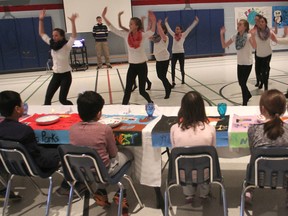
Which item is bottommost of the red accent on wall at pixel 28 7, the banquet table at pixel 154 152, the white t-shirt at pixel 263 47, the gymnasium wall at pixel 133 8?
the banquet table at pixel 154 152

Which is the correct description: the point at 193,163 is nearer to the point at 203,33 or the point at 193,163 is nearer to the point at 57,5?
the point at 57,5

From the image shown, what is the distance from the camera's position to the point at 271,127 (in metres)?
2.33

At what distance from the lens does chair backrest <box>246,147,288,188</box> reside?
218 centimetres

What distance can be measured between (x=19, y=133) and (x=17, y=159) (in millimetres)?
214

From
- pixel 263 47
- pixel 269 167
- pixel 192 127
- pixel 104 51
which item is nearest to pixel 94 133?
pixel 192 127

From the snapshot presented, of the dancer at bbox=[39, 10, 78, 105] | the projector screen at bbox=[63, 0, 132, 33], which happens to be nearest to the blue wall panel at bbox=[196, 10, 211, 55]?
the projector screen at bbox=[63, 0, 132, 33]

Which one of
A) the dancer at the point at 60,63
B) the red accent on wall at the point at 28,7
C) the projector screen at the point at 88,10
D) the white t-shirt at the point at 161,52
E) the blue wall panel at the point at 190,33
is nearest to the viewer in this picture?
the dancer at the point at 60,63

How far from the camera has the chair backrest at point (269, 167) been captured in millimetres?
2184

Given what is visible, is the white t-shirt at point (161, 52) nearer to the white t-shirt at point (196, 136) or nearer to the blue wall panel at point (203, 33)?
the white t-shirt at point (196, 136)

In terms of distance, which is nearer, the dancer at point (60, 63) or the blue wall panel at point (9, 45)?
the dancer at point (60, 63)

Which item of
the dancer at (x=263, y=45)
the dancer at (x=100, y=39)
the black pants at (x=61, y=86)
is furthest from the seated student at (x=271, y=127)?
the dancer at (x=100, y=39)

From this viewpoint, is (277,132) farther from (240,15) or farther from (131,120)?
(240,15)

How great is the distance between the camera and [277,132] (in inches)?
91.3

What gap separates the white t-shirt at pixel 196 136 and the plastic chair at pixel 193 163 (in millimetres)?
174
